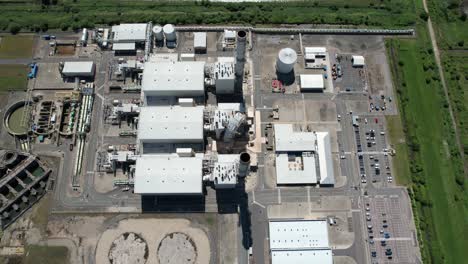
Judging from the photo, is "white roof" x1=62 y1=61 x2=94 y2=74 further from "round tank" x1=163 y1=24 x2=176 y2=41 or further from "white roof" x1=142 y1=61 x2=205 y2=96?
"round tank" x1=163 y1=24 x2=176 y2=41

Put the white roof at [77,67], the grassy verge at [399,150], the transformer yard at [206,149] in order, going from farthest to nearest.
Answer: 1. the white roof at [77,67]
2. the grassy verge at [399,150]
3. the transformer yard at [206,149]

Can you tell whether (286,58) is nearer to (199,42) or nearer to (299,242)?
(199,42)

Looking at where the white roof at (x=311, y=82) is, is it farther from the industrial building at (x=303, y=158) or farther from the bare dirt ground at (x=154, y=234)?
the bare dirt ground at (x=154, y=234)

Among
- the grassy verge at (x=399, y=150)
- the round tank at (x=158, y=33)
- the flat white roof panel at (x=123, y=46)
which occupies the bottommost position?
the grassy verge at (x=399, y=150)

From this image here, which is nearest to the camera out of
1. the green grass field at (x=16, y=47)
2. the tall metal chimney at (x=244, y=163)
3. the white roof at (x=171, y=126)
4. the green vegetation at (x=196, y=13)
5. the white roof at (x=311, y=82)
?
the tall metal chimney at (x=244, y=163)

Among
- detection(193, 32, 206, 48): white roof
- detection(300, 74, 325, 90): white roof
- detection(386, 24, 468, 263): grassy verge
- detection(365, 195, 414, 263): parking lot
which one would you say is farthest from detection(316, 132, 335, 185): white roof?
detection(193, 32, 206, 48): white roof

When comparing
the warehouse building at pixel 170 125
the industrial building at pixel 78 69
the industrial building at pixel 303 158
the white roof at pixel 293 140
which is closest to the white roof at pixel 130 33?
the industrial building at pixel 78 69
